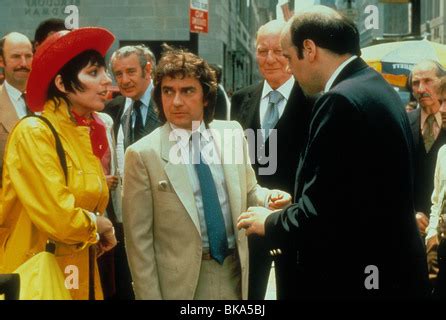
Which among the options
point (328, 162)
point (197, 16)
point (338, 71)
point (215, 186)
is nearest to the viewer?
point (328, 162)

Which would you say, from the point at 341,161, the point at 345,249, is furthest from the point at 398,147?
the point at 345,249

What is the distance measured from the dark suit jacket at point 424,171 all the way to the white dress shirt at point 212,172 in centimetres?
142

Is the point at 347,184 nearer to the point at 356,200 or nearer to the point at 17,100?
the point at 356,200

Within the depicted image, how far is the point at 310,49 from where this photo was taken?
263cm

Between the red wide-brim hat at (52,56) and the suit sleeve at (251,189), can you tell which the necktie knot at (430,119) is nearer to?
the suit sleeve at (251,189)

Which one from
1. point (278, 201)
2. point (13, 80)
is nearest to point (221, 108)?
point (13, 80)

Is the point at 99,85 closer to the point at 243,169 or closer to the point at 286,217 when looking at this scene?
the point at 243,169

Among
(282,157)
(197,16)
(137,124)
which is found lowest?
(282,157)

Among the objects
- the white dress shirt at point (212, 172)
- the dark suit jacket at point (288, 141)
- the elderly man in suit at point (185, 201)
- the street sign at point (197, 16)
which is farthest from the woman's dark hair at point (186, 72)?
the street sign at point (197, 16)

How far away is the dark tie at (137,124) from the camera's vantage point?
176 inches

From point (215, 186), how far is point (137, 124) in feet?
5.07

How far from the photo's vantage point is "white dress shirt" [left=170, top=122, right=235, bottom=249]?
10.00 feet

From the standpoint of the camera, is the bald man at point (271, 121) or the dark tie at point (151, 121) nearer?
the bald man at point (271, 121)

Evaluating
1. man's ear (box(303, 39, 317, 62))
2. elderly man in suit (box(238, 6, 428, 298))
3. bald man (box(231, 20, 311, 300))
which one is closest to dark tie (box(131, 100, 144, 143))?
bald man (box(231, 20, 311, 300))
